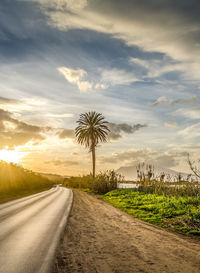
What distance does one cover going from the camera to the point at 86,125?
52.7 m

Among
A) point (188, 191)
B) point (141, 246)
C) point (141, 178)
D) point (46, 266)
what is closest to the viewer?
point (46, 266)

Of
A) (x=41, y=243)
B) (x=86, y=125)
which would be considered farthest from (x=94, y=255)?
(x=86, y=125)

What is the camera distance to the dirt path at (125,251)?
202 inches

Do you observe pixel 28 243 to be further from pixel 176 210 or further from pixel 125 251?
pixel 176 210

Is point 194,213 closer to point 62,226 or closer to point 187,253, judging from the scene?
point 187,253

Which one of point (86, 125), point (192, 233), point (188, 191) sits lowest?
point (192, 233)

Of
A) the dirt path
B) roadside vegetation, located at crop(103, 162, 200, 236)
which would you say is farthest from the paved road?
roadside vegetation, located at crop(103, 162, 200, 236)

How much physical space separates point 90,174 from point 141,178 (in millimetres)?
23734

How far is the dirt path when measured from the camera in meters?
5.14

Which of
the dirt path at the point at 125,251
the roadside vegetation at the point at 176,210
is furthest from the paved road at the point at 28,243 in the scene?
the roadside vegetation at the point at 176,210

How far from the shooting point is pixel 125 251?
629cm

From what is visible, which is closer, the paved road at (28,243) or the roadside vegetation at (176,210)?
the paved road at (28,243)

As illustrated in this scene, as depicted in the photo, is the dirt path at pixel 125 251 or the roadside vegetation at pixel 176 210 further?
the roadside vegetation at pixel 176 210

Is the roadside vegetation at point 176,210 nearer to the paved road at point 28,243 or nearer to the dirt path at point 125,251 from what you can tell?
the dirt path at point 125,251
